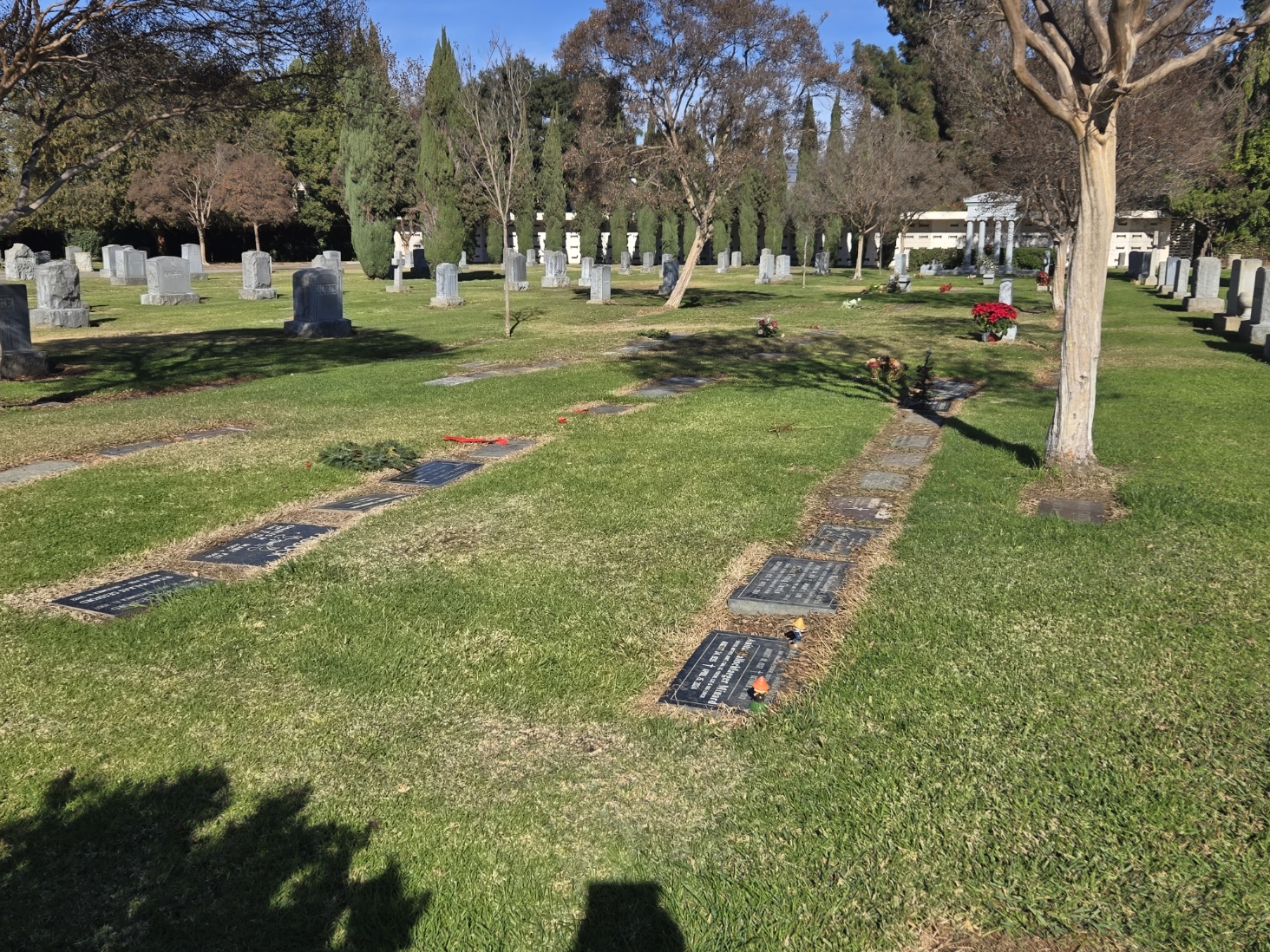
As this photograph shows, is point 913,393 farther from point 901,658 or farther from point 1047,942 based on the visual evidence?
point 1047,942

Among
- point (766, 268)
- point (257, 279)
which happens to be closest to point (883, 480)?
point (257, 279)

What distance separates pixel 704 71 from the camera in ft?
79.2

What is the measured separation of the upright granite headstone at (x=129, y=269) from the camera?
31.4 m

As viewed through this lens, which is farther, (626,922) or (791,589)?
(791,589)

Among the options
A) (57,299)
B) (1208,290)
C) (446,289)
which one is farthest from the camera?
(446,289)

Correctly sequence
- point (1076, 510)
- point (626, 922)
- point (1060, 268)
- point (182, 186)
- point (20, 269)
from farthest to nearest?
1. point (182, 186)
2. point (20, 269)
3. point (1060, 268)
4. point (1076, 510)
5. point (626, 922)

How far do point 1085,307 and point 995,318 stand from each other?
11.4 metres

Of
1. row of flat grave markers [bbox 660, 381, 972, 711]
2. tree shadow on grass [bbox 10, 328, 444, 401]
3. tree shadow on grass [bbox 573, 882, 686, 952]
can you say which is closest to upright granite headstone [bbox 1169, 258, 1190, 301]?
tree shadow on grass [bbox 10, 328, 444, 401]

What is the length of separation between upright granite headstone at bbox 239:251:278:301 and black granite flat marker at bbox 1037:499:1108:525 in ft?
80.6

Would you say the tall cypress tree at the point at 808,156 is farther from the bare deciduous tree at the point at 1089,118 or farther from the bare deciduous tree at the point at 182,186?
the bare deciduous tree at the point at 1089,118

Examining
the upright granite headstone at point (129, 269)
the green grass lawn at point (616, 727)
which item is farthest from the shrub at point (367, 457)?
the upright granite headstone at point (129, 269)

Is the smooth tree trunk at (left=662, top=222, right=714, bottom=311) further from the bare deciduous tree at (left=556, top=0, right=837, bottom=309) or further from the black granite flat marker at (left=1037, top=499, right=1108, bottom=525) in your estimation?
the black granite flat marker at (left=1037, top=499, right=1108, bottom=525)

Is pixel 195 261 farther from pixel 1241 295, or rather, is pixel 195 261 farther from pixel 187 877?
pixel 187 877

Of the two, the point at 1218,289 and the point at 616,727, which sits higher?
the point at 1218,289
